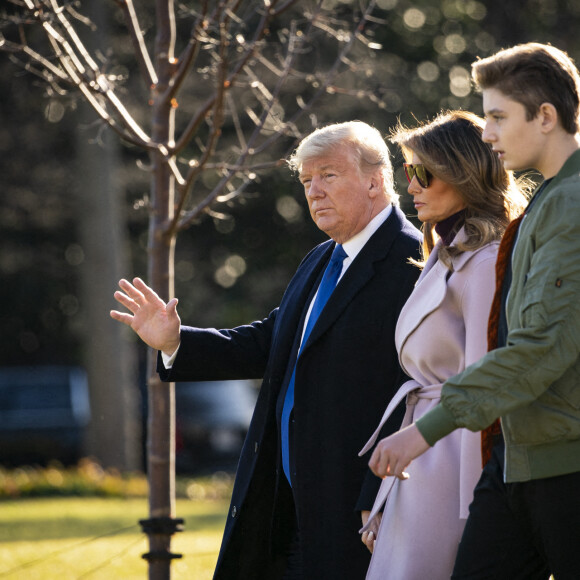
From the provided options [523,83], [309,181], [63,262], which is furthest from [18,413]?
[523,83]

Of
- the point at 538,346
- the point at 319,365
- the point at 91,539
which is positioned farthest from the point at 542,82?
the point at 91,539

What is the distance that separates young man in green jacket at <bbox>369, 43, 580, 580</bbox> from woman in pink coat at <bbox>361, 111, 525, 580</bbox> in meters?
0.43

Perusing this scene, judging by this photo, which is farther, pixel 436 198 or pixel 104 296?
pixel 104 296

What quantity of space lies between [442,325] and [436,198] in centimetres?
46

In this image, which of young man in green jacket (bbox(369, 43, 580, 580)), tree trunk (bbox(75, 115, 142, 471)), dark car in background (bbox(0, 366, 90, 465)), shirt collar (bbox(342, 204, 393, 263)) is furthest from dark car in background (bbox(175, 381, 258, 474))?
young man in green jacket (bbox(369, 43, 580, 580))

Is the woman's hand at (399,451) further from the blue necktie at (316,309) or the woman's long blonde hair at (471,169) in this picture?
the blue necktie at (316,309)

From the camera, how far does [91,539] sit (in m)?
7.82

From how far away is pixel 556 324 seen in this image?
8.91 feet

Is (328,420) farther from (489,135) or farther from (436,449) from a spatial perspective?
(489,135)

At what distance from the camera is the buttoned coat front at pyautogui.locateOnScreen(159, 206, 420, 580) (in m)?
4.04

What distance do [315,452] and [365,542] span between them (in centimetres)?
48

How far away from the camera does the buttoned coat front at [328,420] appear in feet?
13.3

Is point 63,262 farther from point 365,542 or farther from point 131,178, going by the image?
point 365,542

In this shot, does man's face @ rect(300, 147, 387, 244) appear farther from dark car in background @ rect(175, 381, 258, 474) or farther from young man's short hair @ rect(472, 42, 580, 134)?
dark car in background @ rect(175, 381, 258, 474)
